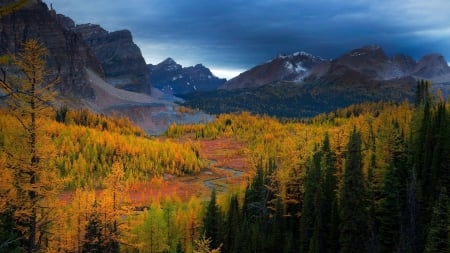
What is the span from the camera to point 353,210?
5538 centimetres

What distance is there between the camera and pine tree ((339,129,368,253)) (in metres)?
55.1

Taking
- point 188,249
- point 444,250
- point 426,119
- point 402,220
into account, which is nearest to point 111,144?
point 188,249

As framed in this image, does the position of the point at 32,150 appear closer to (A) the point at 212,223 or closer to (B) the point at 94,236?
(B) the point at 94,236

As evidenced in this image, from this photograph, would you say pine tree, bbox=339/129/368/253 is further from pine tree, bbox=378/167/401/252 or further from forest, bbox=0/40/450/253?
pine tree, bbox=378/167/401/252

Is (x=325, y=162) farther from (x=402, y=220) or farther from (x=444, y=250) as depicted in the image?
(x=444, y=250)

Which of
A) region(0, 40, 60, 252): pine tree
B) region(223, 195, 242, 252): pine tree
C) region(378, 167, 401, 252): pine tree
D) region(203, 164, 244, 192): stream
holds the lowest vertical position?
region(203, 164, 244, 192): stream

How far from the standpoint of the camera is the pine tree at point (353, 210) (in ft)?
181

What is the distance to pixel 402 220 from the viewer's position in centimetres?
5853

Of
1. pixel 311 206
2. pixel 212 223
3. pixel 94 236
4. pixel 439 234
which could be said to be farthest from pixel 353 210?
pixel 94 236

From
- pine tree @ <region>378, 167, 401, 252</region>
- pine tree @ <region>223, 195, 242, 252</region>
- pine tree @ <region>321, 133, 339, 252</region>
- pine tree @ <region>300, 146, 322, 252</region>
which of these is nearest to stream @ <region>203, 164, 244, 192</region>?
pine tree @ <region>223, 195, 242, 252</region>

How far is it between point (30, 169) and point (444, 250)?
36.9m

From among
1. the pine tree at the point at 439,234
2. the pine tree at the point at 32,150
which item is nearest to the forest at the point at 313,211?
the pine tree at the point at 439,234

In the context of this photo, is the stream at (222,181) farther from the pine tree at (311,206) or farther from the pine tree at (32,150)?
the pine tree at (32,150)

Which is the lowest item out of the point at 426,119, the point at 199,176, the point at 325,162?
the point at 199,176
